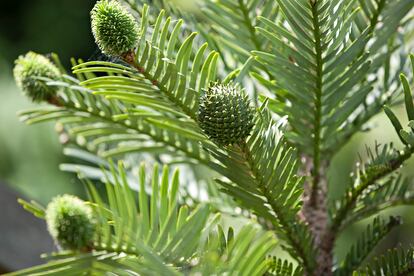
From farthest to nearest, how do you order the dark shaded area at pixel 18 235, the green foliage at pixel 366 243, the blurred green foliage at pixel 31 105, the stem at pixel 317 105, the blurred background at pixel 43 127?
the blurred green foliage at pixel 31 105 < the blurred background at pixel 43 127 < the dark shaded area at pixel 18 235 < the green foliage at pixel 366 243 < the stem at pixel 317 105

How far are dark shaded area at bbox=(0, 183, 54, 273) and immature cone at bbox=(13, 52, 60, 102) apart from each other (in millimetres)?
347

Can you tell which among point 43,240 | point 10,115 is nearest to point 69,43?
point 10,115

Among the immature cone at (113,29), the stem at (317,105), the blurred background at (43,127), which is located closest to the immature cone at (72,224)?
the immature cone at (113,29)

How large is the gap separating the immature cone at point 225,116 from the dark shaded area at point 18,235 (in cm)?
52

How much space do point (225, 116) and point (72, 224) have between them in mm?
123

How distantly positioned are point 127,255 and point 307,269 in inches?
8.8

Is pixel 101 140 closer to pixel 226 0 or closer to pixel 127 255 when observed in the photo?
pixel 226 0

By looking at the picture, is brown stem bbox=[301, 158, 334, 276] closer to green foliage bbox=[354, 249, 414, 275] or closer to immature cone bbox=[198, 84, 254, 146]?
green foliage bbox=[354, 249, 414, 275]

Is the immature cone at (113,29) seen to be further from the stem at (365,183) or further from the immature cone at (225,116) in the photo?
the stem at (365,183)

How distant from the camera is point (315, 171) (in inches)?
27.2

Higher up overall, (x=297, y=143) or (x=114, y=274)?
(x=297, y=143)

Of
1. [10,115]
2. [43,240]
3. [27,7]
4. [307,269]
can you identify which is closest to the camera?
[307,269]

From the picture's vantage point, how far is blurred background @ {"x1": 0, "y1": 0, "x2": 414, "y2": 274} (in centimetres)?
197

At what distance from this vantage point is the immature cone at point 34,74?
2.12 ft
